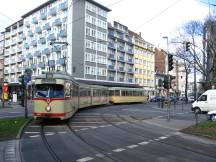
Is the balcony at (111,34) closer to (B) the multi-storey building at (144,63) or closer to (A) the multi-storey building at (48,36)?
(A) the multi-storey building at (48,36)

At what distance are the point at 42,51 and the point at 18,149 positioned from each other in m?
76.1

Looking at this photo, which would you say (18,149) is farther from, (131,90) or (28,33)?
(28,33)

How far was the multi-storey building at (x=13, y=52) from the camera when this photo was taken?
337ft

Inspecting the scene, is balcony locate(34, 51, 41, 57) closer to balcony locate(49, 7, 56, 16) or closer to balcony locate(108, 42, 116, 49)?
A: balcony locate(49, 7, 56, 16)

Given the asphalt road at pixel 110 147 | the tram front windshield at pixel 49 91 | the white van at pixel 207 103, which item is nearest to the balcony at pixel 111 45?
the white van at pixel 207 103

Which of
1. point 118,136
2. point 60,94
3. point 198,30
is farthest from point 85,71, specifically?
point 118,136

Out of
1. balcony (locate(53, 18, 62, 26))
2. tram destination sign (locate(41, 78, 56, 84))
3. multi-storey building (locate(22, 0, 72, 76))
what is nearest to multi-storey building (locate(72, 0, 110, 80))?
multi-storey building (locate(22, 0, 72, 76))

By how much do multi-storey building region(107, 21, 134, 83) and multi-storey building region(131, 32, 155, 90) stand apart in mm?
4002

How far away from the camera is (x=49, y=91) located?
20.8 m

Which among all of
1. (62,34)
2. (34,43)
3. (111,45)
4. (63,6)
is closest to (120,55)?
(111,45)

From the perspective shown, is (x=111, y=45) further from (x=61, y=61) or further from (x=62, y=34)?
(x=61, y=61)

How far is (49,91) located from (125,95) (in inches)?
1518

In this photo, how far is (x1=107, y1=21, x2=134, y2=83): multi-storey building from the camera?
91975mm

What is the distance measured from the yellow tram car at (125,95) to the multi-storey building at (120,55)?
24763 mm
